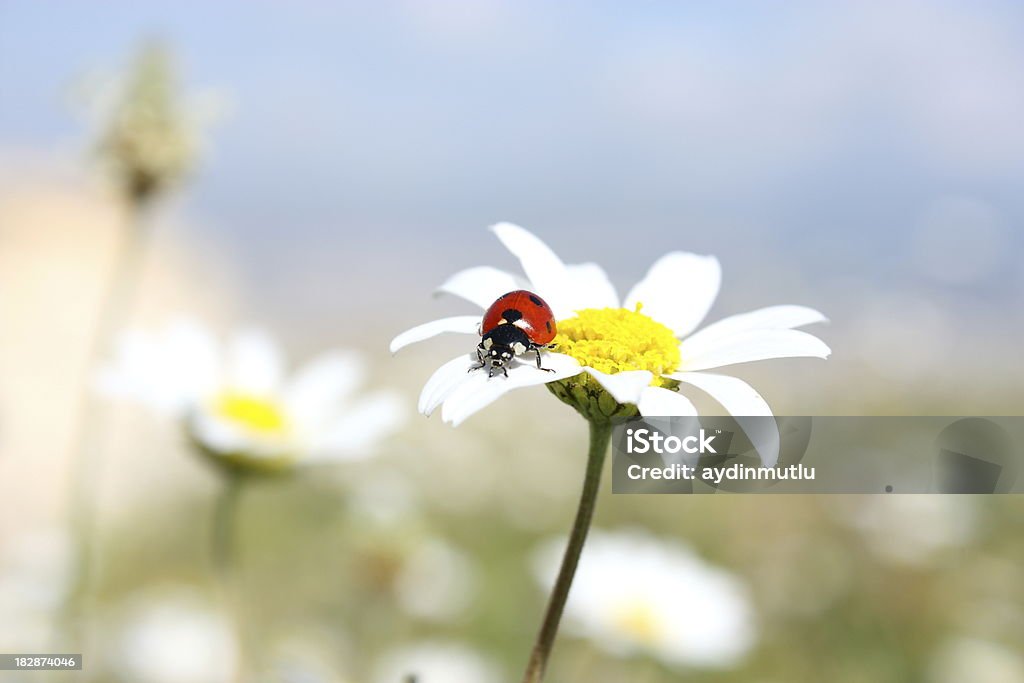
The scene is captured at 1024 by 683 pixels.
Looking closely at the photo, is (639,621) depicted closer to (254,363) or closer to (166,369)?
(254,363)

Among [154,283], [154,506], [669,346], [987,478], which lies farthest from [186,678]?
[154,283]

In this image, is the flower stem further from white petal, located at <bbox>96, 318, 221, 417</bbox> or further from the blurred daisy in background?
the blurred daisy in background

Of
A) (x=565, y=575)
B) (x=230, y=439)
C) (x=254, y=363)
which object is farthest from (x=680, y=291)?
(x=254, y=363)

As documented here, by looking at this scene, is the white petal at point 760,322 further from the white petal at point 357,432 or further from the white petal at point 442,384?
the white petal at point 357,432

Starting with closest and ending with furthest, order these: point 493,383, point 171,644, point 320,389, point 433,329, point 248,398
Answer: point 493,383
point 433,329
point 248,398
point 320,389
point 171,644

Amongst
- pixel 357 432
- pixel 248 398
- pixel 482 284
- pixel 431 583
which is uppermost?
pixel 248 398

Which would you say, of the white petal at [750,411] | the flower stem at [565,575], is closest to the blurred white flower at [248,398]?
the flower stem at [565,575]
